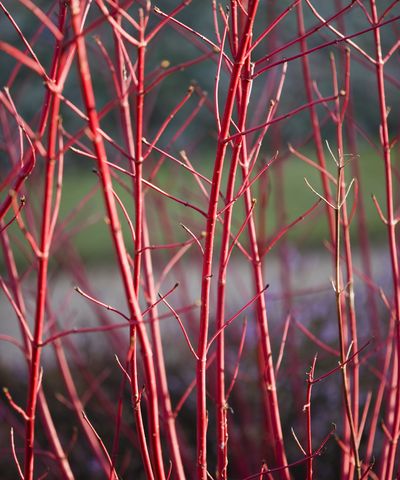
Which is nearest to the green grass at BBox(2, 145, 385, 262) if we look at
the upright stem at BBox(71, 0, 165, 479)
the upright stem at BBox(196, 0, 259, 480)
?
the upright stem at BBox(196, 0, 259, 480)

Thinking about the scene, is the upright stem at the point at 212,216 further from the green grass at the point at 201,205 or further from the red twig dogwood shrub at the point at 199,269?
the green grass at the point at 201,205

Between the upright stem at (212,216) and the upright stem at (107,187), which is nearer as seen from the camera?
the upright stem at (107,187)

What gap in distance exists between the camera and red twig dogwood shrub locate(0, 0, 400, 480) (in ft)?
3.28

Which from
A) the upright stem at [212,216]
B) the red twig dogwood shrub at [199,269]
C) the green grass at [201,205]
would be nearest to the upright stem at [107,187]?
the red twig dogwood shrub at [199,269]

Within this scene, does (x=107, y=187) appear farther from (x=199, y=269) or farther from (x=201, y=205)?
(x=201, y=205)

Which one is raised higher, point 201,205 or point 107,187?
point 201,205

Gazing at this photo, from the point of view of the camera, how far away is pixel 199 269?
5.79 m

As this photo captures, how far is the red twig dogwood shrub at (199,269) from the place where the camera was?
999 millimetres

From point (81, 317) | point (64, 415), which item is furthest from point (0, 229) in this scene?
point (81, 317)

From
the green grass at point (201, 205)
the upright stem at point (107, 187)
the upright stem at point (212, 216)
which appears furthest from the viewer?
the green grass at point (201, 205)

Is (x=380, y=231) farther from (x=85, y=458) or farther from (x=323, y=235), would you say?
(x=85, y=458)

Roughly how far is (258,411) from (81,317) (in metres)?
2.04

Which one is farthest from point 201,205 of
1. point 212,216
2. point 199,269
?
point 212,216

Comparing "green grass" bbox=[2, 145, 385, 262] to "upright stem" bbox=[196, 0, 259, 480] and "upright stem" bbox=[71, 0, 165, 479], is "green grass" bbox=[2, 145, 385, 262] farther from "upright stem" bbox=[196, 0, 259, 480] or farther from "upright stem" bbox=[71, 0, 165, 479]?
"upright stem" bbox=[71, 0, 165, 479]
